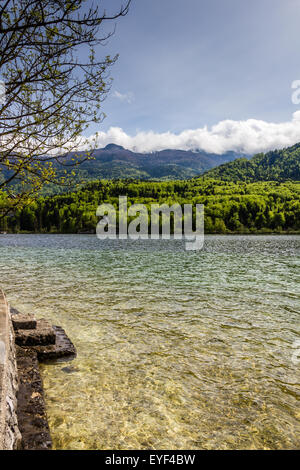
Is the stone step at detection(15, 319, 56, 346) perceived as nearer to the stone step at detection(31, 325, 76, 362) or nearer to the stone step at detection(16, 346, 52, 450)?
the stone step at detection(31, 325, 76, 362)

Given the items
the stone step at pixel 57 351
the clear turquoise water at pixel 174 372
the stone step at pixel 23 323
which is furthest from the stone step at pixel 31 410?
the stone step at pixel 23 323

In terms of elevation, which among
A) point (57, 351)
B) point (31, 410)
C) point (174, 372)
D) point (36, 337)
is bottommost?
point (174, 372)

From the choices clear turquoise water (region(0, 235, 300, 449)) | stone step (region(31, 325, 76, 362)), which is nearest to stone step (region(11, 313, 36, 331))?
stone step (region(31, 325, 76, 362))

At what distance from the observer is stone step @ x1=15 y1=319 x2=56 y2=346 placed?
9141 millimetres

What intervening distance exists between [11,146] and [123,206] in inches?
6964

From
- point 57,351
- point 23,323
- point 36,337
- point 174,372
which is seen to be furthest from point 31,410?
point 23,323

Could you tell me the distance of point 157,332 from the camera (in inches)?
459

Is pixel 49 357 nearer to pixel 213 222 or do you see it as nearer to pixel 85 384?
pixel 85 384

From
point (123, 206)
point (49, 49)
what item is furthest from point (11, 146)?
point (123, 206)

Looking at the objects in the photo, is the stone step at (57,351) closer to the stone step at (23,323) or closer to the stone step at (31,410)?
the stone step at (23,323)

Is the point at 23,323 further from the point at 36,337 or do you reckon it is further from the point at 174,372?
the point at 174,372

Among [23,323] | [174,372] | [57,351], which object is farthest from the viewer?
[23,323]

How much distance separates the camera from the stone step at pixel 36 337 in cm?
914

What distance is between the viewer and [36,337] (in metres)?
9.38
